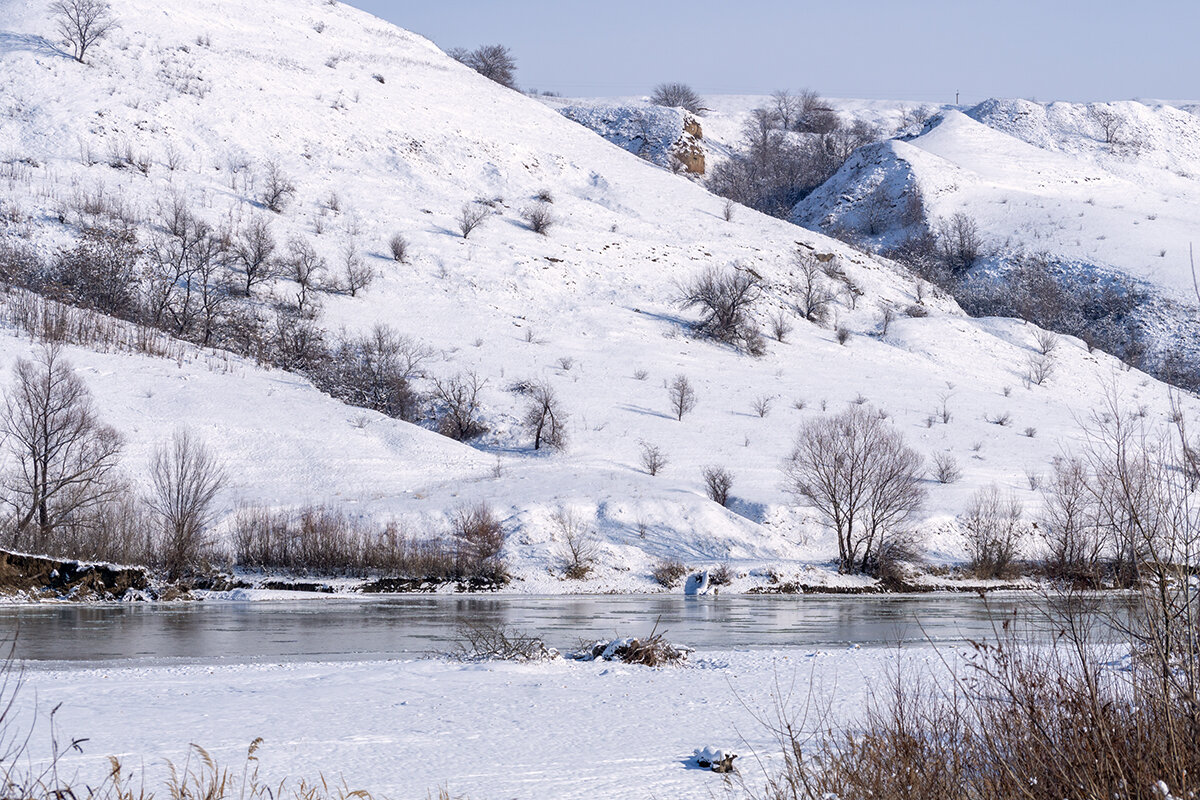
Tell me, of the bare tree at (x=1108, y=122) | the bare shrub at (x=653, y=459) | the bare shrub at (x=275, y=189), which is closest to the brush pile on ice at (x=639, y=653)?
the bare shrub at (x=653, y=459)

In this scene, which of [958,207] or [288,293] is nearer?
[288,293]

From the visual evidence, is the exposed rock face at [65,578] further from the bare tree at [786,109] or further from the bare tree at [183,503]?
the bare tree at [786,109]

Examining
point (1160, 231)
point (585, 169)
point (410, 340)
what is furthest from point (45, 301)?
point (1160, 231)

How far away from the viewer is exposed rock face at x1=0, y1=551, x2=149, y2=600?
1187 inches

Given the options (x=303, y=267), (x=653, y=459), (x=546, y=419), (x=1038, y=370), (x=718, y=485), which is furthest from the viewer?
(x=1038, y=370)

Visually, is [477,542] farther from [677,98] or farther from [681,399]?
[677,98]

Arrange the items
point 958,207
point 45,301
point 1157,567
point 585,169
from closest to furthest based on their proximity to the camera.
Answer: point 1157,567
point 45,301
point 585,169
point 958,207

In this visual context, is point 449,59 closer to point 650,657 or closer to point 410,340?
point 410,340

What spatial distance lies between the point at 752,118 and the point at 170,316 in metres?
118

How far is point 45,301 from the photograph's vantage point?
49.5 meters

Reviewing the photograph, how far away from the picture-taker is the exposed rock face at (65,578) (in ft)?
98.9

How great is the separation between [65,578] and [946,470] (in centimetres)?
3616

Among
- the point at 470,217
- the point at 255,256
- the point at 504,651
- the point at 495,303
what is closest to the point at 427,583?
the point at 504,651

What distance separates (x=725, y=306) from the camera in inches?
2562
